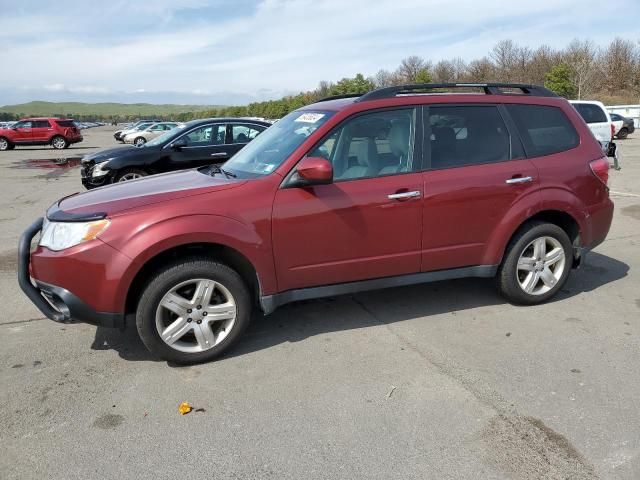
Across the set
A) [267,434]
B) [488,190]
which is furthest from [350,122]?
[267,434]

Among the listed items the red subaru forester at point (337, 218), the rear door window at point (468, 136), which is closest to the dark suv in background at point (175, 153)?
the red subaru forester at point (337, 218)

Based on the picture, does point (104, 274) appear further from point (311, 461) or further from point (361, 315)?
point (361, 315)

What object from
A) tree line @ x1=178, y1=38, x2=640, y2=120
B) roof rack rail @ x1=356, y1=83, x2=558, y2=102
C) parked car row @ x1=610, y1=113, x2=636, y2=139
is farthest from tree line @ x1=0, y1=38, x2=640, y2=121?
roof rack rail @ x1=356, y1=83, x2=558, y2=102

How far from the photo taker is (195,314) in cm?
359

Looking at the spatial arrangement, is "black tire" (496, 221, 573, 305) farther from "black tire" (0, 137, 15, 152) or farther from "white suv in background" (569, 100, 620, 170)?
"black tire" (0, 137, 15, 152)

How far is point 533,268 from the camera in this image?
179 inches

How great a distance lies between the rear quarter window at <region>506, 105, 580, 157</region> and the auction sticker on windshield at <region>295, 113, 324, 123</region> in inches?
Result: 65.2

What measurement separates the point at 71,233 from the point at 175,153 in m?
6.60

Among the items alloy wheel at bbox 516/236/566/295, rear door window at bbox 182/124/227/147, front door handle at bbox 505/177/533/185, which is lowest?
alloy wheel at bbox 516/236/566/295

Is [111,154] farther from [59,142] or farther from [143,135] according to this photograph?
[143,135]

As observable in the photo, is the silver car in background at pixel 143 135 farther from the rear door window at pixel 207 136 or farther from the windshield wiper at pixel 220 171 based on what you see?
the windshield wiper at pixel 220 171

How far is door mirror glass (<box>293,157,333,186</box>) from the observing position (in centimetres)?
355

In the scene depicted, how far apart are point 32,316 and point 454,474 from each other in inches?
147

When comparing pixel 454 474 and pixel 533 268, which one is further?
pixel 533 268
